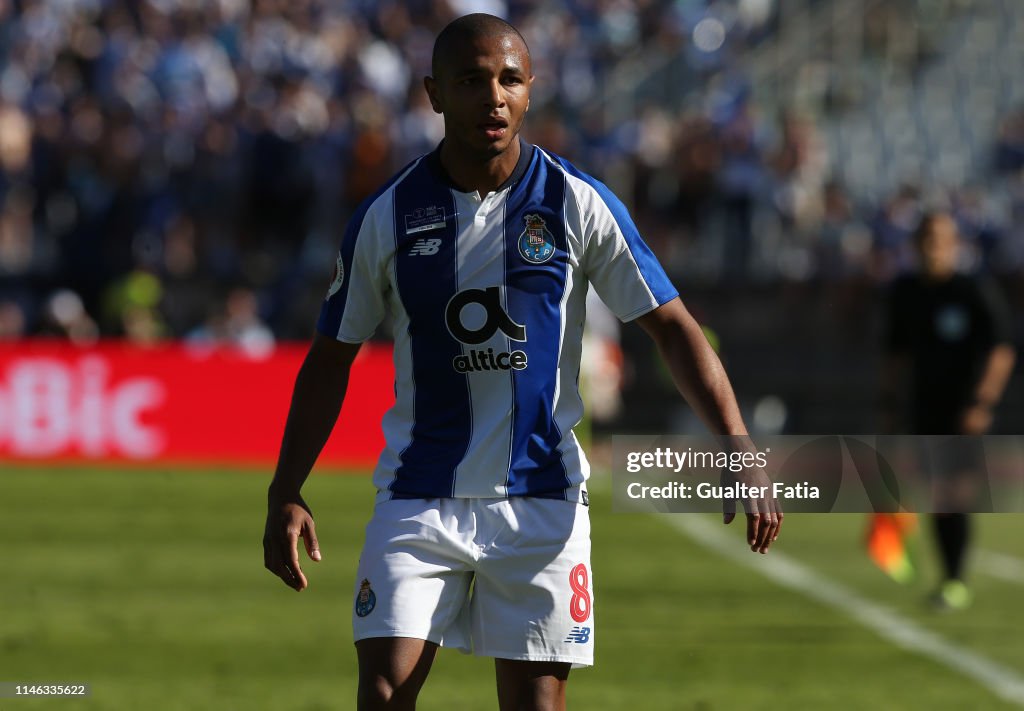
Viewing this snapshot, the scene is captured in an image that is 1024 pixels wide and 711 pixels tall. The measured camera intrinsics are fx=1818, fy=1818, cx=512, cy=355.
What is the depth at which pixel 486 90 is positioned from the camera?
4.39 metres

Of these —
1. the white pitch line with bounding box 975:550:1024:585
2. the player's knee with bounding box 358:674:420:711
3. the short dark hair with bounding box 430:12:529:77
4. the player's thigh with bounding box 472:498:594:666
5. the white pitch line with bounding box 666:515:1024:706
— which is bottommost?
the white pitch line with bounding box 975:550:1024:585

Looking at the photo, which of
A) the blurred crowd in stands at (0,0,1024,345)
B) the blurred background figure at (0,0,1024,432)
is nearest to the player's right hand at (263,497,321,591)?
the blurred crowd in stands at (0,0,1024,345)

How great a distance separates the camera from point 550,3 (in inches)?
966

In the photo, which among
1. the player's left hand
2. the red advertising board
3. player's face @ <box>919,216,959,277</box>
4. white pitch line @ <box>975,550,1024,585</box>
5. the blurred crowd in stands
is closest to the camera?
the player's left hand

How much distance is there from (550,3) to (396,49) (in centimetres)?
248

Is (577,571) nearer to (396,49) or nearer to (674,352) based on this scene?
(674,352)

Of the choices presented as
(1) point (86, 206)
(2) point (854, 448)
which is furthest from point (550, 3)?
(2) point (854, 448)

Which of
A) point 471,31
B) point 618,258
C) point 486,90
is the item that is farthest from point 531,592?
point 471,31

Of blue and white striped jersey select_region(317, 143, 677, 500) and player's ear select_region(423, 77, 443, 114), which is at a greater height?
player's ear select_region(423, 77, 443, 114)

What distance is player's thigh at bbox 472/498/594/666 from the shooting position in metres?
4.49

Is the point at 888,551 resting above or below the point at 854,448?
below

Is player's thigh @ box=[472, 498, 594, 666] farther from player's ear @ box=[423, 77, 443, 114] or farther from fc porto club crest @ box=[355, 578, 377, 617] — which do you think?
player's ear @ box=[423, 77, 443, 114]

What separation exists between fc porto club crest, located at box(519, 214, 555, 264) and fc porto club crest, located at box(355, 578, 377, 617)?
91 cm

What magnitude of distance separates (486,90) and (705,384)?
2.95 feet
